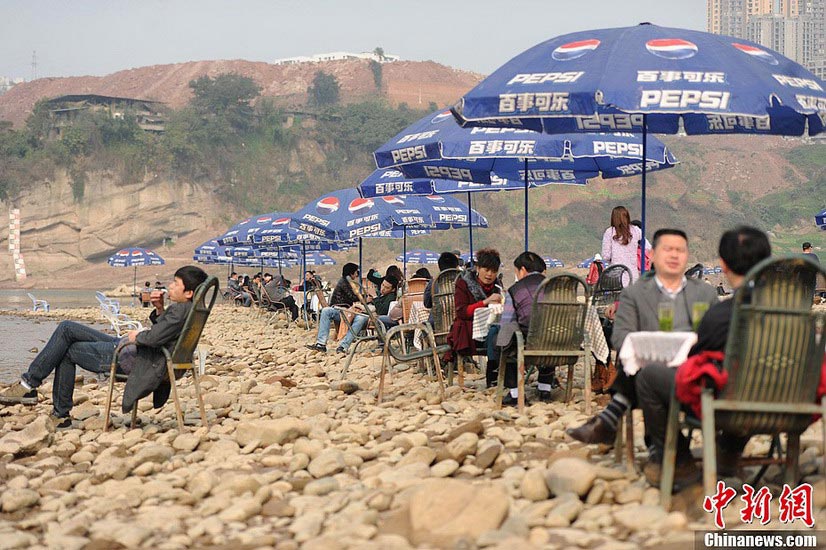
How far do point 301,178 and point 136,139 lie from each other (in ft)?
47.0

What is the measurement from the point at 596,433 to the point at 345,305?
8.41 meters

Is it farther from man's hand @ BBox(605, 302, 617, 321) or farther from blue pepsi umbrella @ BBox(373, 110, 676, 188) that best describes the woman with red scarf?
blue pepsi umbrella @ BBox(373, 110, 676, 188)

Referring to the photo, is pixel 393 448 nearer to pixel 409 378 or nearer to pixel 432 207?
pixel 409 378

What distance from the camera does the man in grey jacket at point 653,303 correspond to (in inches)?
193

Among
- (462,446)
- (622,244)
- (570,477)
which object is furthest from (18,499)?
(622,244)

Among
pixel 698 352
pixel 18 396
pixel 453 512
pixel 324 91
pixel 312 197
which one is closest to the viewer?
pixel 453 512

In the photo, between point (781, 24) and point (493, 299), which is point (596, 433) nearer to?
point (493, 299)

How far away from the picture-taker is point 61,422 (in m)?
7.65

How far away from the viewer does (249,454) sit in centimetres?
634

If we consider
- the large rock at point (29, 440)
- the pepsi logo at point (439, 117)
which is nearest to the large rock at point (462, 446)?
the large rock at point (29, 440)

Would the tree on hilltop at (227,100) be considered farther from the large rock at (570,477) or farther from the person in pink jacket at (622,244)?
the large rock at (570,477)

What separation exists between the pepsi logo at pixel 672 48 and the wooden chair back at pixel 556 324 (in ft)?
4.80

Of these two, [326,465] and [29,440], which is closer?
[326,465]

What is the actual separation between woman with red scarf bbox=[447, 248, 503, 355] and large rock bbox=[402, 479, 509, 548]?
147 inches
